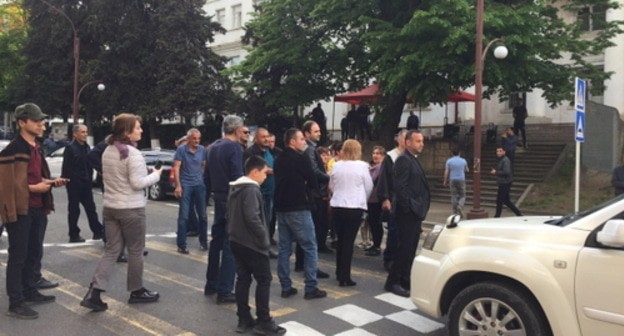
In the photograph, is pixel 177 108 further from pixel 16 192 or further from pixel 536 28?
pixel 16 192

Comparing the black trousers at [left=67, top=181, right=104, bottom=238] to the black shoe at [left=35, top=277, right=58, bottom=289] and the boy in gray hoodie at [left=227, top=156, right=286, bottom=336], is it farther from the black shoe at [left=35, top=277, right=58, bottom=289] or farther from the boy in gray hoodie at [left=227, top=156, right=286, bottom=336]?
the boy in gray hoodie at [left=227, top=156, right=286, bottom=336]

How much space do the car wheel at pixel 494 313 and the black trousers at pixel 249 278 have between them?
158 centimetres

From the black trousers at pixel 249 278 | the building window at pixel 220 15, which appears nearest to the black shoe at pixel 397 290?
the black trousers at pixel 249 278

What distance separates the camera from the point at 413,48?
635 inches

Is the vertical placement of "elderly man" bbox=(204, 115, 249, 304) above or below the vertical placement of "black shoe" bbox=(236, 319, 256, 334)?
above

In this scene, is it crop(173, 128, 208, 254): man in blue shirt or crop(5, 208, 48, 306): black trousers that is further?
crop(173, 128, 208, 254): man in blue shirt

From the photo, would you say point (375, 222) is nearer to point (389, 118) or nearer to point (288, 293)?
point (288, 293)

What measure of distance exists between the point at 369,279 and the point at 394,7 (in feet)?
44.7

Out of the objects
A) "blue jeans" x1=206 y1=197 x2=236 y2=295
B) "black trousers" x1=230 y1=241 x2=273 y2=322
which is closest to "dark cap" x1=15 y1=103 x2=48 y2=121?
"blue jeans" x1=206 y1=197 x2=236 y2=295

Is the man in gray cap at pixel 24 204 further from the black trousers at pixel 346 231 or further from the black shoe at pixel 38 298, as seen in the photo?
the black trousers at pixel 346 231

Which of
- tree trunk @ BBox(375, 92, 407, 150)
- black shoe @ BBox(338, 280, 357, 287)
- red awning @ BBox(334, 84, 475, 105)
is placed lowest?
black shoe @ BBox(338, 280, 357, 287)

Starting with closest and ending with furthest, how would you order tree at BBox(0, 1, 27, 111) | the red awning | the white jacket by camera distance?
the white jacket, the red awning, tree at BBox(0, 1, 27, 111)

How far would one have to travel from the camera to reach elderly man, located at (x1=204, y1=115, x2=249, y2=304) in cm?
600

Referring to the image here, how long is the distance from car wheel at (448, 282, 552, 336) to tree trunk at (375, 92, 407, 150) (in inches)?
644
